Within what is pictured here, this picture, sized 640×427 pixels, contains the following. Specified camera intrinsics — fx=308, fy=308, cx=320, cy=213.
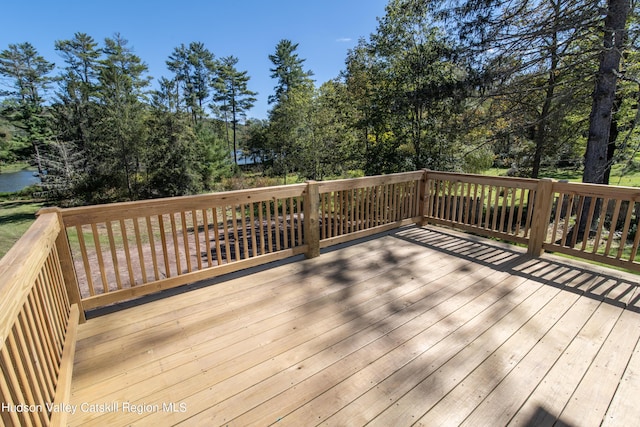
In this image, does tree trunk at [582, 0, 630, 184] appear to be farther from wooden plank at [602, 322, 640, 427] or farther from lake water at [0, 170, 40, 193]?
lake water at [0, 170, 40, 193]

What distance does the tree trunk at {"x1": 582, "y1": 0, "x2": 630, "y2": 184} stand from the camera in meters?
4.78

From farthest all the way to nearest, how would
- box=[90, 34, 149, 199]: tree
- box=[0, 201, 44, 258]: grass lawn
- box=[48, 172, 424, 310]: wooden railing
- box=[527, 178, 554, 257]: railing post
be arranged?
box=[90, 34, 149, 199]: tree < box=[0, 201, 44, 258]: grass lawn < box=[527, 178, 554, 257]: railing post < box=[48, 172, 424, 310]: wooden railing

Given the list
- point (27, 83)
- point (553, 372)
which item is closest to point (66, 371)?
point (553, 372)

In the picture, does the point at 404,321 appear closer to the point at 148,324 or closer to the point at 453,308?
the point at 453,308

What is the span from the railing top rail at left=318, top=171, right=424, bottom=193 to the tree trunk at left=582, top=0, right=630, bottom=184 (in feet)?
11.5

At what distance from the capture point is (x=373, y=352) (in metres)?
2.04

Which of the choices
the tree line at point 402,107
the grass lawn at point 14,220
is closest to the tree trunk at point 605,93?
the tree line at point 402,107

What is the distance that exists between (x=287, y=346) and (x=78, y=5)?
23769mm

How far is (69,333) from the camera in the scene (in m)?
2.10

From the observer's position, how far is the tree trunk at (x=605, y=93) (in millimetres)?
4777

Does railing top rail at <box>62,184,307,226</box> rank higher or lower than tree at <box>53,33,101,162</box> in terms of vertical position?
lower

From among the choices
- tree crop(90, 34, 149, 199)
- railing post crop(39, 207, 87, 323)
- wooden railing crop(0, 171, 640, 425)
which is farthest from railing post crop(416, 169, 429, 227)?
tree crop(90, 34, 149, 199)

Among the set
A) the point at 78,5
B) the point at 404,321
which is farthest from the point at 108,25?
the point at 404,321

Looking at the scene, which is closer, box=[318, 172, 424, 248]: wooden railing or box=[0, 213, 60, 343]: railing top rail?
box=[0, 213, 60, 343]: railing top rail
